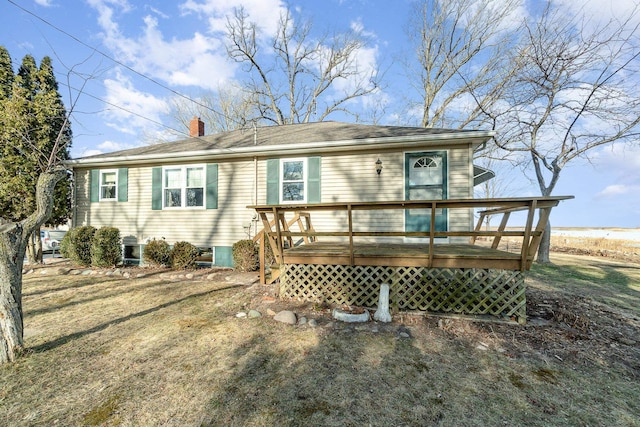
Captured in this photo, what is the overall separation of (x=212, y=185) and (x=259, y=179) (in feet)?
4.86

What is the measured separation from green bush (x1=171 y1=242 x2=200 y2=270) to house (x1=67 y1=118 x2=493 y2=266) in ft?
2.09

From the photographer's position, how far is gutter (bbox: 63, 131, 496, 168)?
6205 millimetres

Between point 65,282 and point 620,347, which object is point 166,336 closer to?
point 65,282

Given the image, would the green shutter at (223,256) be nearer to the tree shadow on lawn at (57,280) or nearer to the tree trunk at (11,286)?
the tree shadow on lawn at (57,280)

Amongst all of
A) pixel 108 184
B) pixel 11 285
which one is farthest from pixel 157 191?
pixel 11 285

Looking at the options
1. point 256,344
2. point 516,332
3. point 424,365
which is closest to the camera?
point 424,365

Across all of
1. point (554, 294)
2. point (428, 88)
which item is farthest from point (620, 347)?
point (428, 88)

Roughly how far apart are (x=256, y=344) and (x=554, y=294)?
18.3ft

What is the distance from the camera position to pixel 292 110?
62.8ft

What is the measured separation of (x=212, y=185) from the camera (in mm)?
7953

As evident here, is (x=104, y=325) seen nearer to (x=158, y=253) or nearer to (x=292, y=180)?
(x=158, y=253)

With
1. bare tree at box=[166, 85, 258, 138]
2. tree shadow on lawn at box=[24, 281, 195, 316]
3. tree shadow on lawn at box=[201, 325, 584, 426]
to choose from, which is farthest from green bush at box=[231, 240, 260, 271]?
bare tree at box=[166, 85, 258, 138]

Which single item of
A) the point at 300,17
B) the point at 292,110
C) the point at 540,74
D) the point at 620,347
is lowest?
the point at 620,347

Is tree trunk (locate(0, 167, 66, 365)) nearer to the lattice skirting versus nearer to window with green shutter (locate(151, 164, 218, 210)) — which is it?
the lattice skirting
